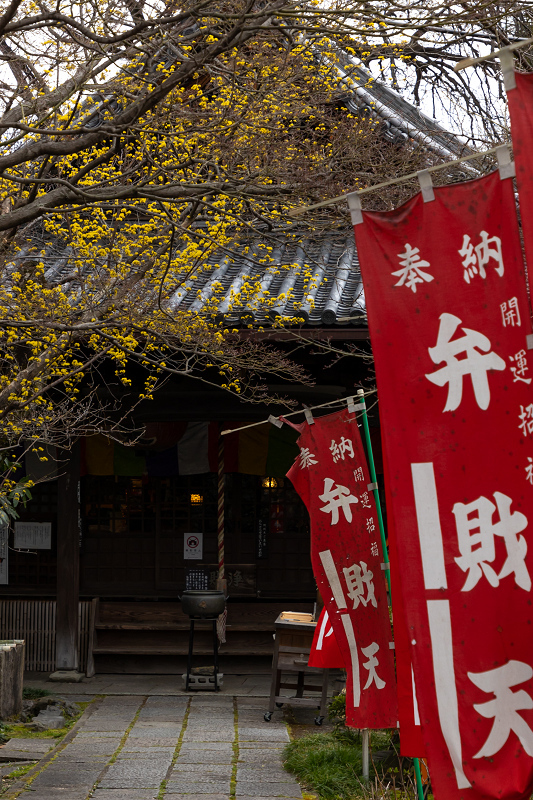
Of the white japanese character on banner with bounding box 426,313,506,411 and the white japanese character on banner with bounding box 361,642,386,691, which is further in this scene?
the white japanese character on banner with bounding box 361,642,386,691

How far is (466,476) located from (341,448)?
317cm

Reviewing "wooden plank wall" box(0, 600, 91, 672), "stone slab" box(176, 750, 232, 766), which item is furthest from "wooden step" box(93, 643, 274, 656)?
"stone slab" box(176, 750, 232, 766)

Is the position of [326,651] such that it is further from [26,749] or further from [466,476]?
[466,476]

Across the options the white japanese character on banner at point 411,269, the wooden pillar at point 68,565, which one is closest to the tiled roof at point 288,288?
the wooden pillar at point 68,565

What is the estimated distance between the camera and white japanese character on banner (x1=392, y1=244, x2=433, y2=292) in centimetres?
328

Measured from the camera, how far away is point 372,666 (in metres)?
5.93

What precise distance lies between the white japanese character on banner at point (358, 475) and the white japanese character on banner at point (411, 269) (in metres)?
3.03

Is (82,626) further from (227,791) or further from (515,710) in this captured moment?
(515,710)

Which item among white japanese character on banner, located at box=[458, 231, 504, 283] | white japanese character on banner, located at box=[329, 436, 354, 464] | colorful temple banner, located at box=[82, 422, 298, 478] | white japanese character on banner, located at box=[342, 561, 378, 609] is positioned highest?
colorful temple banner, located at box=[82, 422, 298, 478]

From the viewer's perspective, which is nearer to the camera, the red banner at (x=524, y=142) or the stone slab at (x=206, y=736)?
the red banner at (x=524, y=142)

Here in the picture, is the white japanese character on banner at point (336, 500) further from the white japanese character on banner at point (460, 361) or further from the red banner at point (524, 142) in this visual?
the red banner at point (524, 142)

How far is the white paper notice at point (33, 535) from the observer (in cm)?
1223

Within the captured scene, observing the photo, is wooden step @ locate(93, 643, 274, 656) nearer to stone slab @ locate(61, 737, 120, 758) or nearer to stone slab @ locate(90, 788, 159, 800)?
stone slab @ locate(61, 737, 120, 758)

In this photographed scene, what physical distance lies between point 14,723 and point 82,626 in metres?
2.49
